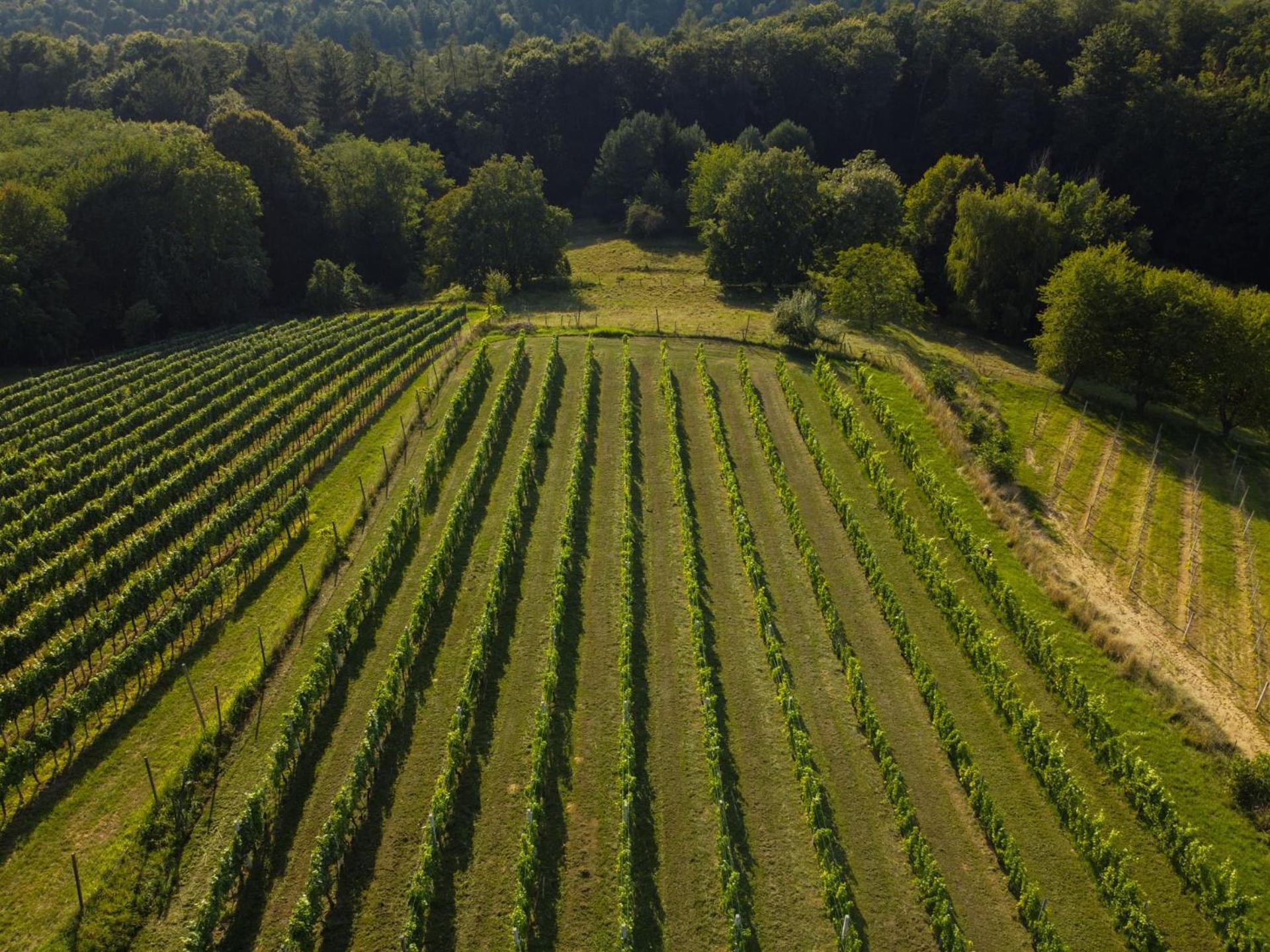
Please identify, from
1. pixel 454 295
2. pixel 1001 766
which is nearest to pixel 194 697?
pixel 1001 766

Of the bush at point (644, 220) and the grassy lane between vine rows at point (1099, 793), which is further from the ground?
the bush at point (644, 220)

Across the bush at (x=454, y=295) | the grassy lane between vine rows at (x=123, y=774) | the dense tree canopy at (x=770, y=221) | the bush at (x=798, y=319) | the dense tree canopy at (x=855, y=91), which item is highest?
the dense tree canopy at (x=855, y=91)

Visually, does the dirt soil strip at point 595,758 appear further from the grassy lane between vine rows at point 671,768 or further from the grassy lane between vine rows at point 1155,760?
the grassy lane between vine rows at point 1155,760

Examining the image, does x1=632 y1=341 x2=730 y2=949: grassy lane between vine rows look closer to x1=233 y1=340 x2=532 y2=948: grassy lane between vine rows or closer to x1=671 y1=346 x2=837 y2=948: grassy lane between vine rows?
x1=671 y1=346 x2=837 y2=948: grassy lane between vine rows

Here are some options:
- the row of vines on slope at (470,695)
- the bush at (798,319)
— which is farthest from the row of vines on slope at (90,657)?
the bush at (798,319)

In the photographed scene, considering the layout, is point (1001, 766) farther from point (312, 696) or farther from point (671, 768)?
point (312, 696)

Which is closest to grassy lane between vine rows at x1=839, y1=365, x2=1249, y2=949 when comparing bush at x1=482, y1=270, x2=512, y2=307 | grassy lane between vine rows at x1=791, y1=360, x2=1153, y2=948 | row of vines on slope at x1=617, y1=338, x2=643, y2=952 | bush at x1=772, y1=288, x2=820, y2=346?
grassy lane between vine rows at x1=791, y1=360, x2=1153, y2=948
